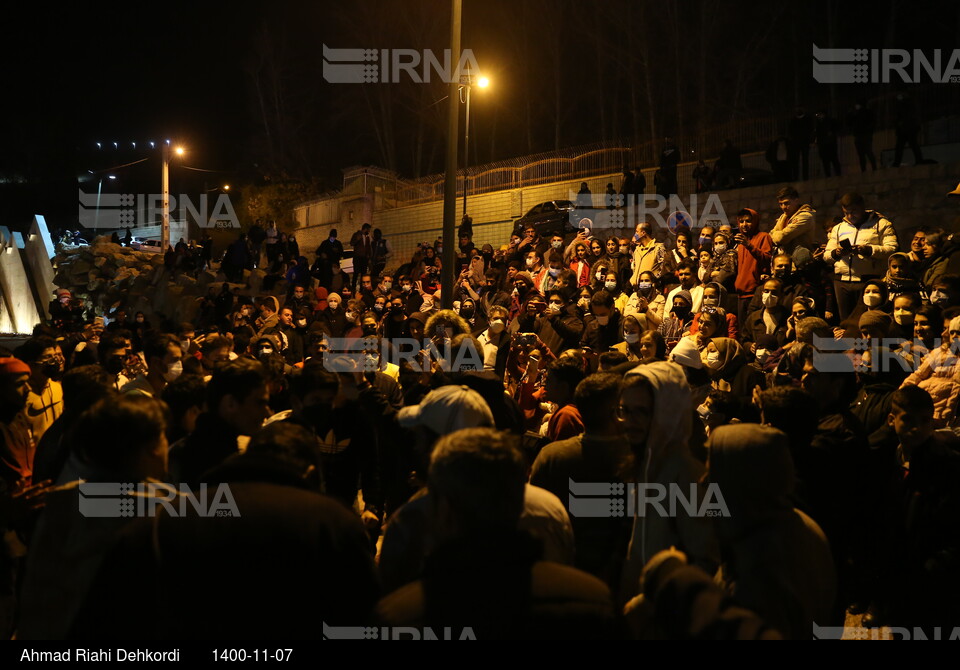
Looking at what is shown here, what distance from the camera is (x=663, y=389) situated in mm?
3316

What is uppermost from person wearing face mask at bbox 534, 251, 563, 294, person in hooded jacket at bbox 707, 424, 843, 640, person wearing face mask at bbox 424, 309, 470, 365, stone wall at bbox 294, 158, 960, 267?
stone wall at bbox 294, 158, 960, 267

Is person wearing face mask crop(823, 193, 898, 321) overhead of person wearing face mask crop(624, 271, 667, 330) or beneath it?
overhead

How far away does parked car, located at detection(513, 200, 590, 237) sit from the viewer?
807 inches

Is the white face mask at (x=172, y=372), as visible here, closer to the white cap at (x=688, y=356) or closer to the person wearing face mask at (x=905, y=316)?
the white cap at (x=688, y=356)

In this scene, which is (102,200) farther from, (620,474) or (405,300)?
Answer: (620,474)

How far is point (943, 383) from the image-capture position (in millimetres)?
6000

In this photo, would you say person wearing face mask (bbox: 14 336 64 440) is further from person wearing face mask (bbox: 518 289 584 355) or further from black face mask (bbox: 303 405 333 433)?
person wearing face mask (bbox: 518 289 584 355)

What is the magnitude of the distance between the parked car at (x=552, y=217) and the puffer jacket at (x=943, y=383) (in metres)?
14.1

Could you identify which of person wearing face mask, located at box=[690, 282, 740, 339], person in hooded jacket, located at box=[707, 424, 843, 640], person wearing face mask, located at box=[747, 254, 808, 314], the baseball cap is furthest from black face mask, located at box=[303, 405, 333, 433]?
person wearing face mask, located at box=[747, 254, 808, 314]

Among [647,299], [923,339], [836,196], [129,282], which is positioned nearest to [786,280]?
[647,299]

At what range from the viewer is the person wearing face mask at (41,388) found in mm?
5613

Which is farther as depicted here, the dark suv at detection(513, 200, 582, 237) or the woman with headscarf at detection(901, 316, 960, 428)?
the dark suv at detection(513, 200, 582, 237)

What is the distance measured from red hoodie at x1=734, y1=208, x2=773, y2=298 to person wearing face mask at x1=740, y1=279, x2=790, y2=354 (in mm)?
1196

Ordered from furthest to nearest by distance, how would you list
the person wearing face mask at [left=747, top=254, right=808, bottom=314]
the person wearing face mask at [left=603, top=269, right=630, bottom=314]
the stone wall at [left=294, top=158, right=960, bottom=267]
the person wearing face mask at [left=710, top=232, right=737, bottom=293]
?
the stone wall at [left=294, top=158, right=960, bottom=267] → the person wearing face mask at [left=603, top=269, right=630, bottom=314] → the person wearing face mask at [left=710, top=232, right=737, bottom=293] → the person wearing face mask at [left=747, top=254, right=808, bottom=314]
